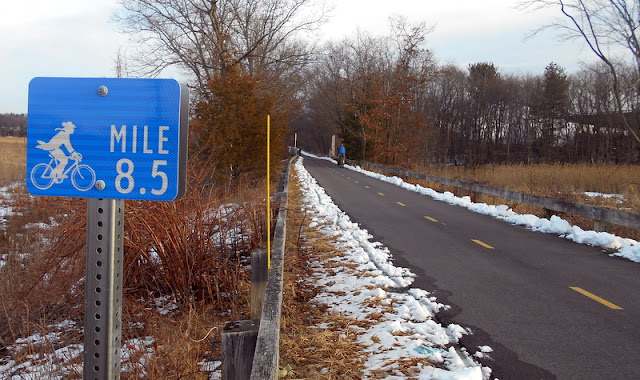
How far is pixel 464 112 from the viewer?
70.2m

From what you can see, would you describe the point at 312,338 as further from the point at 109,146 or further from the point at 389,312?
the point at 109,146

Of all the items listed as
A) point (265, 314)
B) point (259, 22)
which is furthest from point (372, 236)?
point (259, 22)

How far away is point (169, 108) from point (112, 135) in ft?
0.78

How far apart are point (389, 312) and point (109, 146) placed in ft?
13.4

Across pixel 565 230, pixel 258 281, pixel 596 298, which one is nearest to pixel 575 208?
pixel 565 230

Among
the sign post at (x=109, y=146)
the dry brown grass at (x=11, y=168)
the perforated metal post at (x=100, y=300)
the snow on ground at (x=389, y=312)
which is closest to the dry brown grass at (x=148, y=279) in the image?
the snow on ground at (x=389, y=312)

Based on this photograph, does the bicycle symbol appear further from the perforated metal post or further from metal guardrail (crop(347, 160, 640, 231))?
metal guardrail (crop(347, 160, 640, 231))

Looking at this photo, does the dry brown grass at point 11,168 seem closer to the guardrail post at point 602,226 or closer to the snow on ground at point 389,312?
the snow on ground at point 389,312

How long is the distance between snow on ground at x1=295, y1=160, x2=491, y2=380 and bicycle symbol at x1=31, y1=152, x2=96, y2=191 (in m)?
2.85

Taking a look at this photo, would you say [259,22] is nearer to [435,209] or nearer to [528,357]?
[435,209]

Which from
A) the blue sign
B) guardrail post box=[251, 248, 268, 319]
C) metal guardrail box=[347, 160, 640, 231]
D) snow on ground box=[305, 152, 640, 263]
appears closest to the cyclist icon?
the blue sign

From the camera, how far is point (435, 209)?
14172mm

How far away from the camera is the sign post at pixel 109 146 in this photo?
179cm

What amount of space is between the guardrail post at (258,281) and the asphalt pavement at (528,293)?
1.95m
